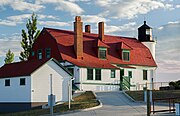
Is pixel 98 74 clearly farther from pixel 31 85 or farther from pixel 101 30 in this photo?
pixel 31 85

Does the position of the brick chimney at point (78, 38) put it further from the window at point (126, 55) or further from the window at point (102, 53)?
the window at point (126, 55)

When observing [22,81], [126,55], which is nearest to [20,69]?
[22,81]

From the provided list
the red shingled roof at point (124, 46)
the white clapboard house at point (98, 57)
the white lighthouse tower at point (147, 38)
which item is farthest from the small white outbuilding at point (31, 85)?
the white lighthouse tower at point (147, 38)

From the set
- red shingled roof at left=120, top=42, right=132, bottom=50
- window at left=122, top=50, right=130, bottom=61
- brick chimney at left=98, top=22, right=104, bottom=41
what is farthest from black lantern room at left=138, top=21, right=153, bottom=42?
brick chimney at left=98, top=22, right=104, bottom=41

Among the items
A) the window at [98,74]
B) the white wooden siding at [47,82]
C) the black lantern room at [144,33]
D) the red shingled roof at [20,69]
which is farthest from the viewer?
the black lantern room at [144,33]

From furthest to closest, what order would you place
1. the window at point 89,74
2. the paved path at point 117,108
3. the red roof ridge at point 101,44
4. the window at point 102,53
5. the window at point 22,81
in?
the window at point 102,53 → the red roof ridge at point 101,44 → the window at point 89,74 → the window at point 22,81 → the paved path at point 117,108

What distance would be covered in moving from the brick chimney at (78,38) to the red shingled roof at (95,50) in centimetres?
65

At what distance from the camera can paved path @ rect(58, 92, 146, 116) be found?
27788mm

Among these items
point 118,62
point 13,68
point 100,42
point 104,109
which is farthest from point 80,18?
point 104,109

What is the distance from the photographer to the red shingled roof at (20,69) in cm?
4034

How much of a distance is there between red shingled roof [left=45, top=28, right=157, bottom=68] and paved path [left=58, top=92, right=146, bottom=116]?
11.6 m

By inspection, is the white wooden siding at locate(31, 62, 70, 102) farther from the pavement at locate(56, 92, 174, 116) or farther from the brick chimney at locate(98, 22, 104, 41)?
the brick chimney at locate(98, 22, 104, 41)

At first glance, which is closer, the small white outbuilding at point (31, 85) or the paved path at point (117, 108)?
the paved path at point (117, 108)

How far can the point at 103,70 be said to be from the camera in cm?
5169
